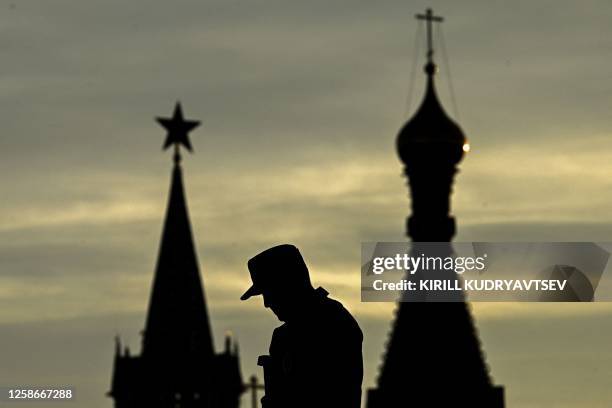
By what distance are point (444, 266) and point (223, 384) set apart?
97.0 feet

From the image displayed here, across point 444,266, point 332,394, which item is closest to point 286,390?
point 332,394

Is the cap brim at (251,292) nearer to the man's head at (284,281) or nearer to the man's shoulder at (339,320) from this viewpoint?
the man's head at (284,281)

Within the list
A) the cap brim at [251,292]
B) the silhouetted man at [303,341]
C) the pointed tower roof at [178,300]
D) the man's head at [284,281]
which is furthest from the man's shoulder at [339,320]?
the pointed tower roof at [178,300]

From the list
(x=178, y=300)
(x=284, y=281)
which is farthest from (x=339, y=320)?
(x=178, y=300)

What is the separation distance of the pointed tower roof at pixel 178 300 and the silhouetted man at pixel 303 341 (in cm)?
14996

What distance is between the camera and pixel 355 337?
2031 cm

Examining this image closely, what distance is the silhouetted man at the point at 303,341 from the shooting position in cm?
2012

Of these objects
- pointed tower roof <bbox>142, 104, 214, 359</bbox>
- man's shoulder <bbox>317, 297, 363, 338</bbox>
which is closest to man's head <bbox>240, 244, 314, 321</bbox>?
man's shoulder <bbox>317, 297, 363, 338</bbox>

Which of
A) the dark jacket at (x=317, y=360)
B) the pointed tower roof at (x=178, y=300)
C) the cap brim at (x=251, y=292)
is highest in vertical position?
the pointed tower roof at (x=178, y=300)

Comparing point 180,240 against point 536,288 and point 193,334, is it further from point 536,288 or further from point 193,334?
point 536,288

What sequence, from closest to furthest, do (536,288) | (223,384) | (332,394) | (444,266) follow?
(332,394) → (536,288) → (223,384) → (444,266)

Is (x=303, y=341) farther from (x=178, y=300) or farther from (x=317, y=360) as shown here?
(x=178, y=300)

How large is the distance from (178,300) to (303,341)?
15503 centimetres

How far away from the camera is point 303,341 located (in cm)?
2022
